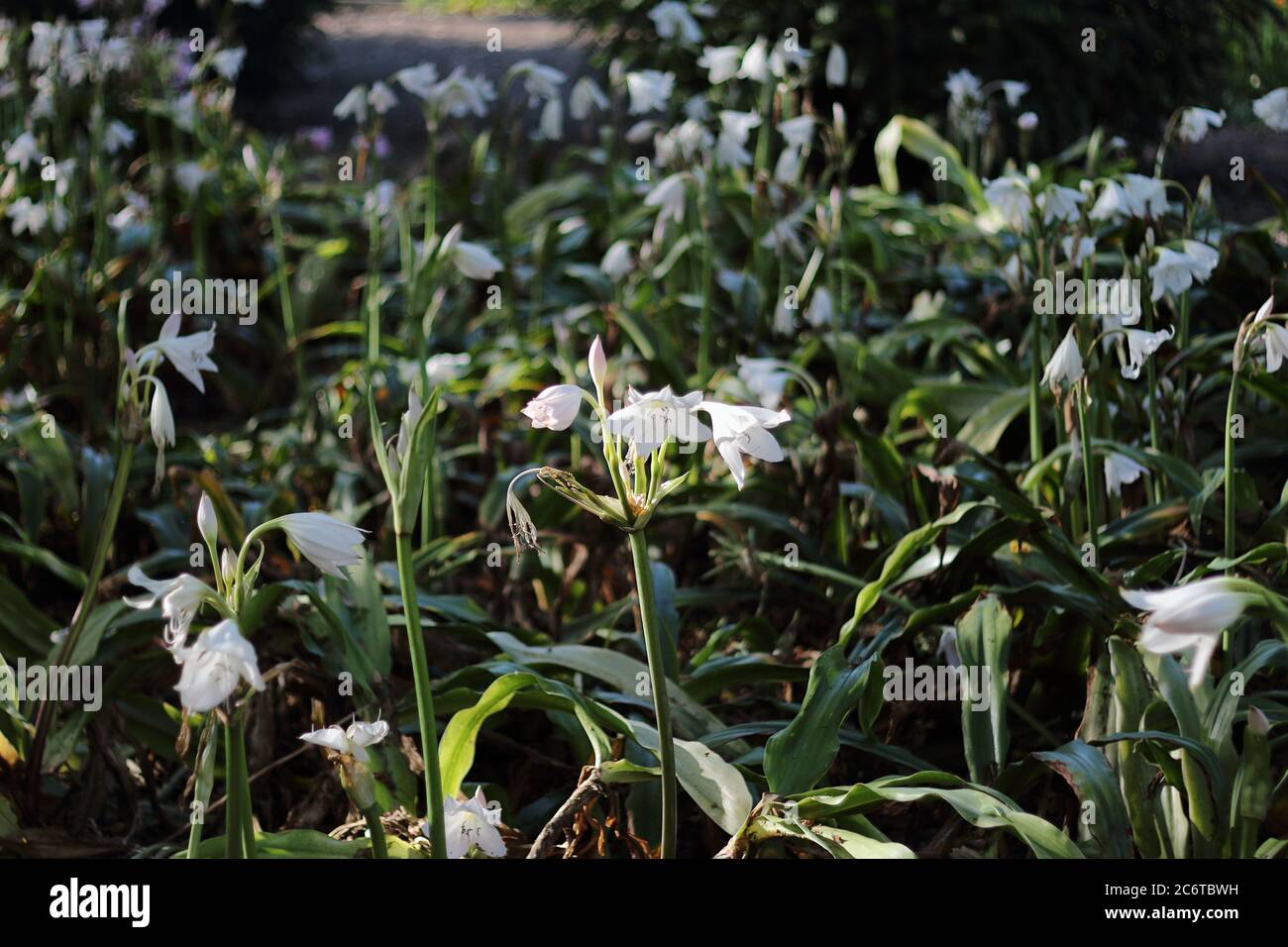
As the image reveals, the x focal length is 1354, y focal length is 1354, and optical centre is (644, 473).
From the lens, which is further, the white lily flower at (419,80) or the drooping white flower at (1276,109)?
the white lily flower at (419,80)

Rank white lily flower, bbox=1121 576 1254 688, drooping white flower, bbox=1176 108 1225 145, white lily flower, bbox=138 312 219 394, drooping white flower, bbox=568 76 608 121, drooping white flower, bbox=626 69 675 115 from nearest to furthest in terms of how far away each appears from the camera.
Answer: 1. white lily flower, bbox=1121 576 1254 688
2. white lily flower, bbox=138 312 219 394
3. drooping white flower, bbox=1176 108 1225 145
4. drooping white flower, bbox=626 69 675 115
5. drooping white flower, bbox=568 76 608 121

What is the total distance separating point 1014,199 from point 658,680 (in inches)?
65.5

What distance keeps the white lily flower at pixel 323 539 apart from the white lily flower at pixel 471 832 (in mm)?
Answer: 456

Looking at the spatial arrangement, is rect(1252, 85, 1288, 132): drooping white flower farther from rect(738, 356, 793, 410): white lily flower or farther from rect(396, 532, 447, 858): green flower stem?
rect(396, 532, 447, 858): green flower stem

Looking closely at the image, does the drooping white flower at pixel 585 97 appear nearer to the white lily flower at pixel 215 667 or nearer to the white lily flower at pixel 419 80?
the white lily flower at pixel 419 80

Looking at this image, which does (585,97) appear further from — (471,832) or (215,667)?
(215,667)

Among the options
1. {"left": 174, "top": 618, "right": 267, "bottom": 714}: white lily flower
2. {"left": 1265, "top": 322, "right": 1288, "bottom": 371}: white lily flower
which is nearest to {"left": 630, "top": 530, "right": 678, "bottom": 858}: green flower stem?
{"left": 174, "top": 618, "right": 267, "bottom": 714}: white lily flower

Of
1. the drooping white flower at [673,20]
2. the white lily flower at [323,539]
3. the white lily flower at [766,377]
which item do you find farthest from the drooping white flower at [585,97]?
the white lily flower at [323,539]

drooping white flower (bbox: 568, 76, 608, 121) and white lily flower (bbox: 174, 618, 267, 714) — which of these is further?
drooping white flower (bbox: 568, 76, 608, 121)

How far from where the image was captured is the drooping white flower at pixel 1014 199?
279 centimetres

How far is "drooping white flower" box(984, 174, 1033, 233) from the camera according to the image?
2795mm

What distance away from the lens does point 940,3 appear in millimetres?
5969

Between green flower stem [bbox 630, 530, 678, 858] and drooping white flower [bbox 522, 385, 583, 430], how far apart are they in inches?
6.4

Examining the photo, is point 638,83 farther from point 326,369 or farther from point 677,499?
point 326,369
